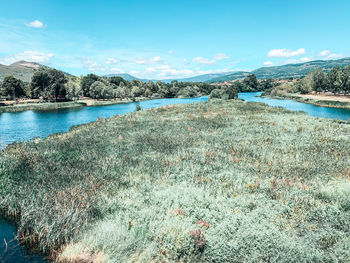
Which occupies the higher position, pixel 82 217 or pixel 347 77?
pixel 347 77

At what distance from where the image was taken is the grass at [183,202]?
21.1 feet

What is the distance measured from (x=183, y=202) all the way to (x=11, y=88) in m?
94.9

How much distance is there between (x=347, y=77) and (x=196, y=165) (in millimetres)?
86814

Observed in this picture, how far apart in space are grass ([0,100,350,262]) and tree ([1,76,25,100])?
80.4 metres

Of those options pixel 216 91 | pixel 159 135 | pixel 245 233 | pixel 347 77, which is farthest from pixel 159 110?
pixel 347 77

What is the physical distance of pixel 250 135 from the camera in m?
21.5

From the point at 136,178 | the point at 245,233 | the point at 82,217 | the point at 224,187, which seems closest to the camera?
the point at 245,233

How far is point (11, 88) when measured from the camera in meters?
77.8

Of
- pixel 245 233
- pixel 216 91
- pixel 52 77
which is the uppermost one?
pixel 52 77

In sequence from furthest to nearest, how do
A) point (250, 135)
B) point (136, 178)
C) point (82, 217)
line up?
point (250, 135) < point (136, 178) < point (82, 217)

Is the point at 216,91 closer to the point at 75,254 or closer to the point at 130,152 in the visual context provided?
the point at 130,152

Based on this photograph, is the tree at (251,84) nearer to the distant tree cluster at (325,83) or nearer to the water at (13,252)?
the distant tree cluster at (325,83)

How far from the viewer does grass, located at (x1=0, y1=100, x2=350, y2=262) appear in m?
6.43

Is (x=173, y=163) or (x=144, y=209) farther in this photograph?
(x=173, y=163)
